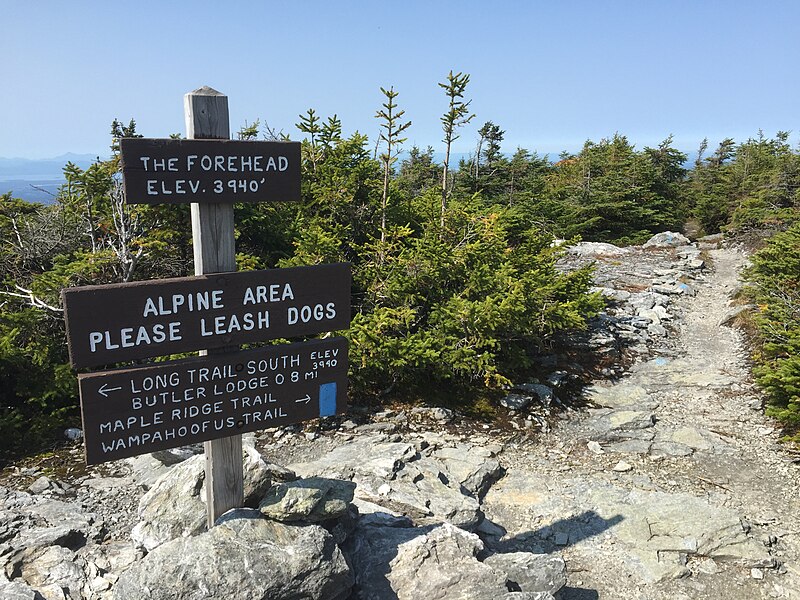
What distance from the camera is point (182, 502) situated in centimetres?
518

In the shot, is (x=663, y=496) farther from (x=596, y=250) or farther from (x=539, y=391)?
(x=596, y=250)

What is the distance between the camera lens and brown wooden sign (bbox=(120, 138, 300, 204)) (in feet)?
12.1

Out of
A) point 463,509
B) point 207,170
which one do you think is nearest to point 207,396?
point 207,170

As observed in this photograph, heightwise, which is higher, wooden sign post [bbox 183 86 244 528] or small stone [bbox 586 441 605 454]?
wooden sign post [bbox 183 86 244 528]

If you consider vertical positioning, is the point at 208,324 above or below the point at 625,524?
above

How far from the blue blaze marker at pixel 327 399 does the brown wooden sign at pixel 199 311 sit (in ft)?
1.59

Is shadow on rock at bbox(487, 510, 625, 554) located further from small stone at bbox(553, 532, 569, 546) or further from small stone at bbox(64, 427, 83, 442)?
small stone at bbox(64, 427, 83, 442)

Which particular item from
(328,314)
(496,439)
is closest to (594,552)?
(496,439)

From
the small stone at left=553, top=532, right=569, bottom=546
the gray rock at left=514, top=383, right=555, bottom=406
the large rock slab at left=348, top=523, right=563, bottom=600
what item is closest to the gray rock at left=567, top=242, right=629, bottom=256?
the gray rock at left=514, top=383, right=555, bottom=406

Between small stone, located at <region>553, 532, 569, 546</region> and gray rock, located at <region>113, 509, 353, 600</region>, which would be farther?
small stone, located at <region>553, 532, 569, 546</region>

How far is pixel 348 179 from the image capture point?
35.9 feet

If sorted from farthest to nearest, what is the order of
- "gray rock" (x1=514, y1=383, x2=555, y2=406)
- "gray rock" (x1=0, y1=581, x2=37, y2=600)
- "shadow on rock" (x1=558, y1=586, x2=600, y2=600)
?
1. "gray rock" (x1=514, y1=383, x2=555, y2=406)
2. "shadow on rock" (x1=558, y1=586, x2=600, y2=600)
3. "gray rock" (x1=0, y1=581, x2=37, y2=600)

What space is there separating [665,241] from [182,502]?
29.5 m

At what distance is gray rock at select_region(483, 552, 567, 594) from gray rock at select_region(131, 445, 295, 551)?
86.3 inches
